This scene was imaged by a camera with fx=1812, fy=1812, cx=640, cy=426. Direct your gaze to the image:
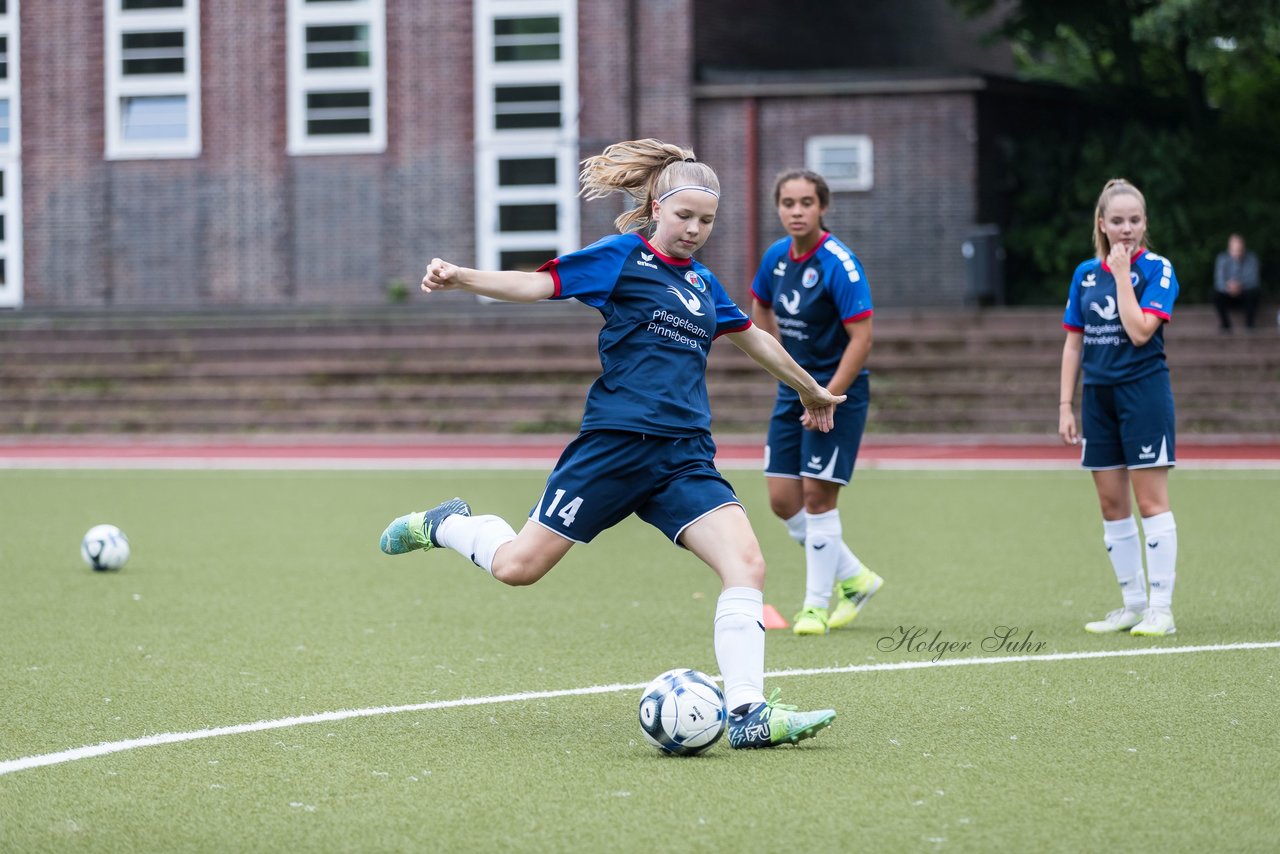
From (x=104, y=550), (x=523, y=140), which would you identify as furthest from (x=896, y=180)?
(x=104, y=550)

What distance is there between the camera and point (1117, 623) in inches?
317

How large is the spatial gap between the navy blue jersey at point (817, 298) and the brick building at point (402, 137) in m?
20.9

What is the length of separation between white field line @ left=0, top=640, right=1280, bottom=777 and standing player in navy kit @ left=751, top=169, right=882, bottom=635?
109cm

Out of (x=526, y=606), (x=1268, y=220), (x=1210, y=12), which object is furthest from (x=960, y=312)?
(x=526, y=606)

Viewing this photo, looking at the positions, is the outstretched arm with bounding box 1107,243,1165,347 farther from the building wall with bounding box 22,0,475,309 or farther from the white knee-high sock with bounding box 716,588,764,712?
the building wall with bounding box 22,0,475,309

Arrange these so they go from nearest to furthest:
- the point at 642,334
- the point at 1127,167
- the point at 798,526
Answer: the point at 642,334 → the point at 798,526 → the point at 1127,167

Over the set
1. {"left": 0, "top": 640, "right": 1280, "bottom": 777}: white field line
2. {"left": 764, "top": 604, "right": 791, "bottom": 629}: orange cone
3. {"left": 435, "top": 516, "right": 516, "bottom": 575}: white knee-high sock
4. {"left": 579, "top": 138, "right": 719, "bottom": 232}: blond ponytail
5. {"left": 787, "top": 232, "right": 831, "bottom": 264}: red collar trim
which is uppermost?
{"left": 579, "top": 138, "right": 719, "bottom": 232}: blond ponytail

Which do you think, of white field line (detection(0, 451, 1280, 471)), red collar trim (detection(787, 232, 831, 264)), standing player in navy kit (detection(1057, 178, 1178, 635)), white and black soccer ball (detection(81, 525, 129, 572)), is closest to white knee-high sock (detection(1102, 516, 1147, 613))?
standing player in navy kit (detection(1057, 178, 1178, 635))

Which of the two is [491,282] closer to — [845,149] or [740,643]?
[740,643]

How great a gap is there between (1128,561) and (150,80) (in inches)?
1010

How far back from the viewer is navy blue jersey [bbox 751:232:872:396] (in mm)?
8062

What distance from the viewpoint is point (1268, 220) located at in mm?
29625

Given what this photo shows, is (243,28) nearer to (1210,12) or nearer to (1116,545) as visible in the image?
(1210,12)

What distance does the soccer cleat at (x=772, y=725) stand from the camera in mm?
5477
